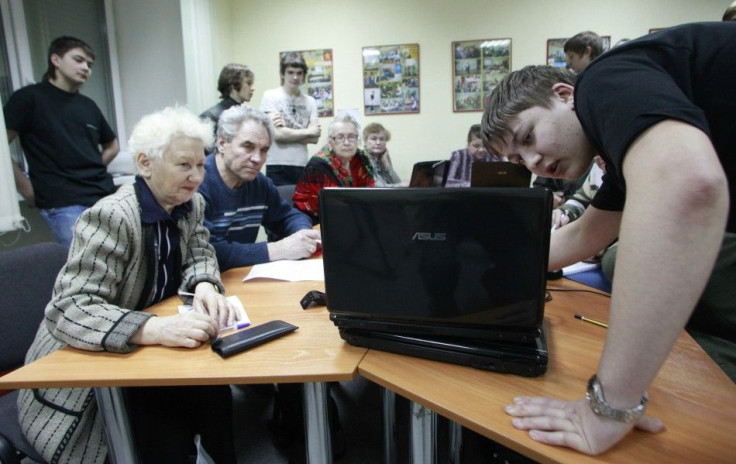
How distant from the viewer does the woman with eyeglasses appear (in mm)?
2514

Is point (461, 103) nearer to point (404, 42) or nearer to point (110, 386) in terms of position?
point (404, 42)

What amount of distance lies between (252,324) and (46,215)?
7.04ft

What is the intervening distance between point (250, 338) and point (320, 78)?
3901mm

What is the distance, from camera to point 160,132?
1338 millimetres

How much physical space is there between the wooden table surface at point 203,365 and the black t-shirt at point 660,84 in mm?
620

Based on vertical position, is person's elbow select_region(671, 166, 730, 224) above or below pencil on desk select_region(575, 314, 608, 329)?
above

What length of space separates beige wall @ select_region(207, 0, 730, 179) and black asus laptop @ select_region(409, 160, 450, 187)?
1.91 meters

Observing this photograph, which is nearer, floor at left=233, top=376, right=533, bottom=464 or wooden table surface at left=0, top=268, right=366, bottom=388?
wooden table surface at left=0, top=268, right=366, bottom=388

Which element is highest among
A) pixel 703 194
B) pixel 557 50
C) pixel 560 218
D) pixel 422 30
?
pixel 422 30

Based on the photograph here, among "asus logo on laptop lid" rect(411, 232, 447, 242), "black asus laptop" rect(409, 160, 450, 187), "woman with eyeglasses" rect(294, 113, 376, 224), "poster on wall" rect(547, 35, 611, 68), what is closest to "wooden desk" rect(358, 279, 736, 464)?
"asus logo on laptop lid" rect(411, 232, 447, 242)

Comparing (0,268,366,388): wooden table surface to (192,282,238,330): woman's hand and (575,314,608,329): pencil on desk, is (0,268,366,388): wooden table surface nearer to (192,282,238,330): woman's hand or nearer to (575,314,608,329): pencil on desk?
(192,282,238,330): woman's hand

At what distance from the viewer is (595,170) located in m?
3.28

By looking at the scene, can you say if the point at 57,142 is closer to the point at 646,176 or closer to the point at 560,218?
the point at 560,218

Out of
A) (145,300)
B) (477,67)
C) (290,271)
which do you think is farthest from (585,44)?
(145,300)
